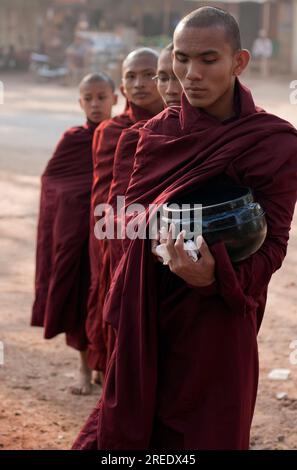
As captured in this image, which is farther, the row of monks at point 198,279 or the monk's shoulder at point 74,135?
the monk's shoulder at point 74,135

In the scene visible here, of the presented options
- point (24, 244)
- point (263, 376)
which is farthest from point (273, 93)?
point (263, 376)

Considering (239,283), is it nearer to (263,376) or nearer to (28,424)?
(28,424)

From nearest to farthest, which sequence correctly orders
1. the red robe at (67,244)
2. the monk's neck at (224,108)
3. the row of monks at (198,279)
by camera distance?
the row of monks at (198,279), the monk's neck at (224,108), the red robe at (67,244)

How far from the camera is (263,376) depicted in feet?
16.3

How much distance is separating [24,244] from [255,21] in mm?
26947

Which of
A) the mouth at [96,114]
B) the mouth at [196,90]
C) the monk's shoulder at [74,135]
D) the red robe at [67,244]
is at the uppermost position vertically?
the mouth at [196,90]

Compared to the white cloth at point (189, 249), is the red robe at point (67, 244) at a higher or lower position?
lower

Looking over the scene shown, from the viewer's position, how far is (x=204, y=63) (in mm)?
2629

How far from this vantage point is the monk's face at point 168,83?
3.55 m

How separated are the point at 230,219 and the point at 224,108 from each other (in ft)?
1.31

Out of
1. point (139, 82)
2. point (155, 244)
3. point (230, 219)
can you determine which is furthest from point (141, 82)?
point (230, 219)

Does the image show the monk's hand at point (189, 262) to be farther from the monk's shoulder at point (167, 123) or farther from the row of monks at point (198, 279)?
the monk's shoulder at point (167, 123)

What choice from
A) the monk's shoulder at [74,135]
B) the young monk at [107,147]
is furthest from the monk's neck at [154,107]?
the monk's shoulder at [74,135]

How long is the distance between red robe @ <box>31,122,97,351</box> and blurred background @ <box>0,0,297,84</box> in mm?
25582
